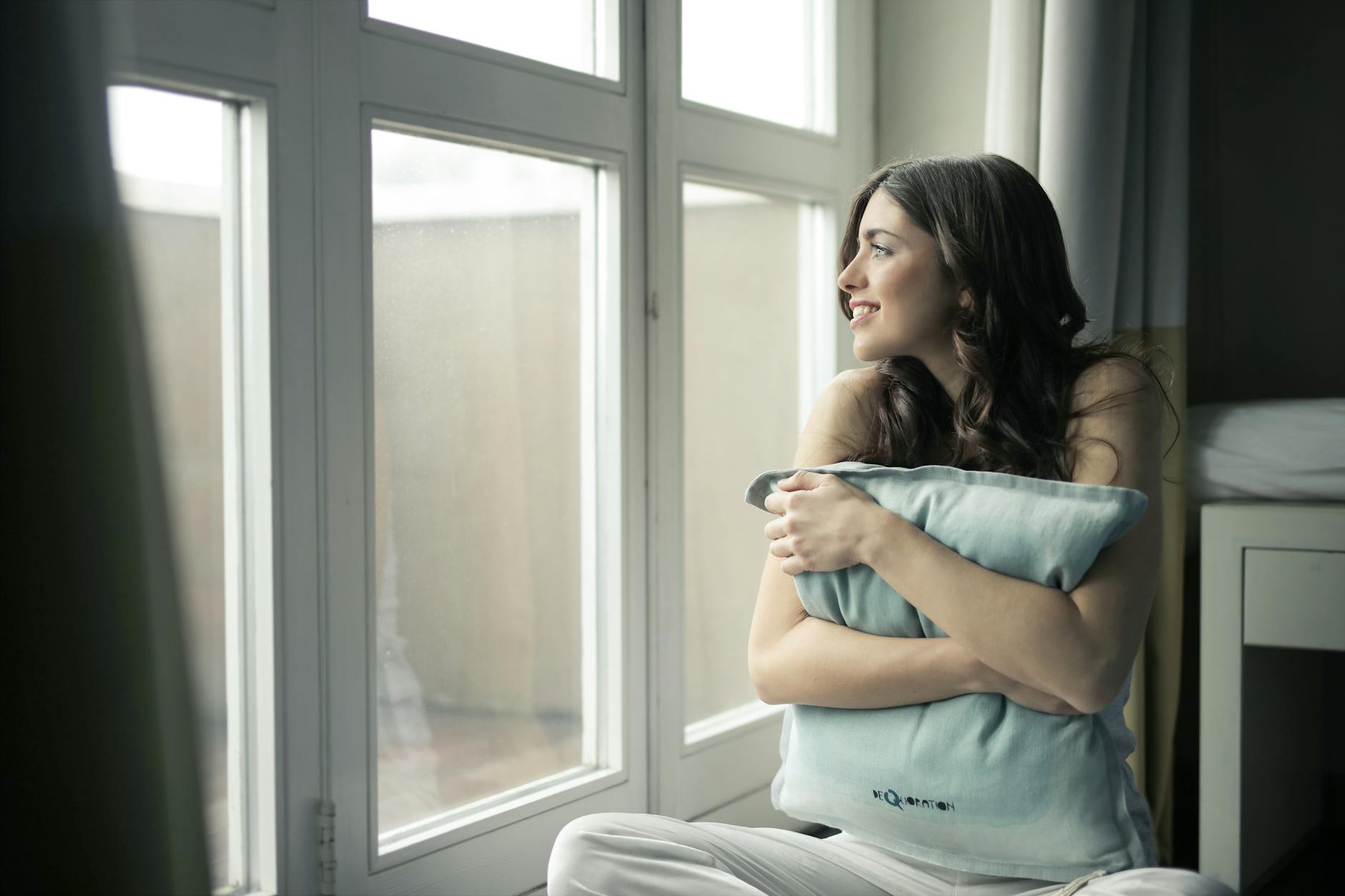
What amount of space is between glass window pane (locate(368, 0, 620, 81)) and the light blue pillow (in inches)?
32.0

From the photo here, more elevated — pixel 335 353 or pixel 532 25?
pixel 532 25

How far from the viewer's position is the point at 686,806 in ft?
6.14

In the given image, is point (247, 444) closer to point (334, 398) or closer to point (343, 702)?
point (334, 398)

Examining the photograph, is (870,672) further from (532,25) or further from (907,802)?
(532,25)

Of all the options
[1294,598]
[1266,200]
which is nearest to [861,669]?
[1294,598]

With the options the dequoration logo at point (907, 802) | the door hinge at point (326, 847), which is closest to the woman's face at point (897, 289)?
the dequoration logo at point (907, 802)

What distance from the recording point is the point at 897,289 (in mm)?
1251

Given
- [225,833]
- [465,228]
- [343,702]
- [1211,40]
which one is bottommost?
[225,833]

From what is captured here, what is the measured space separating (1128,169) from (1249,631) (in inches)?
30.1

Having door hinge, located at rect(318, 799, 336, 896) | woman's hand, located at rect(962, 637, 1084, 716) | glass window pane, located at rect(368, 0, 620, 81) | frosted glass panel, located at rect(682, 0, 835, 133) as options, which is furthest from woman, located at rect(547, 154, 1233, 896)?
frosted glass panel, located at rect(682, 0, 835, 133)

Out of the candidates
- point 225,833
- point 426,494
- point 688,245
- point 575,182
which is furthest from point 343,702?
point 688,245

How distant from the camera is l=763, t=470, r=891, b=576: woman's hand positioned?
1.10 metres

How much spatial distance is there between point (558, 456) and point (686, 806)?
617 mm

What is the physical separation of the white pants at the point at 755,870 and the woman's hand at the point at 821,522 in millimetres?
272
